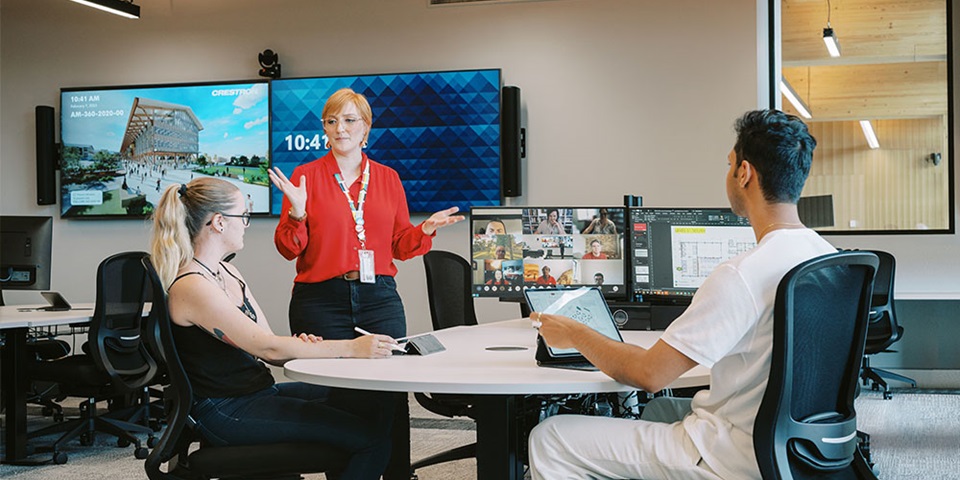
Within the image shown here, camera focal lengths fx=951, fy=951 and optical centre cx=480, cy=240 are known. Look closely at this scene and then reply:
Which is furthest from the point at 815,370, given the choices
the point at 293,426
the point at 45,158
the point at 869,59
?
the point at 45,158

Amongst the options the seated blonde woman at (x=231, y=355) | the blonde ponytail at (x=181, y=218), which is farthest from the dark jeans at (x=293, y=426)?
the blonde ponytail at (x=181, y=218)

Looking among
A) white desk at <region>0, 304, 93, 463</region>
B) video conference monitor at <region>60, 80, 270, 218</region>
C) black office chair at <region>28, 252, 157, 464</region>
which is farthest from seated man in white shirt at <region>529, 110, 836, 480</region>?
video conference monitor at <region>60, 80, 270, 218</region>

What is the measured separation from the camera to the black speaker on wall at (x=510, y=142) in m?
6.57

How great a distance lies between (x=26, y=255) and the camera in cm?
520

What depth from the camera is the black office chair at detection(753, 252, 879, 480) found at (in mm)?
1843

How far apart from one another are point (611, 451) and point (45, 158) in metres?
6.55

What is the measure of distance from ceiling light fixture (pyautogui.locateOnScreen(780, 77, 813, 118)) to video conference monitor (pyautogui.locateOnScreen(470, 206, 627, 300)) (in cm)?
383

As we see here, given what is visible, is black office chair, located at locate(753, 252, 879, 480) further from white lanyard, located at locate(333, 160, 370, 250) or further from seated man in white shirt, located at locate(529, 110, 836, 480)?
white lanyard, located at locate(333, 160, 370, 250)

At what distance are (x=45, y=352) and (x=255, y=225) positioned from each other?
5.85ft

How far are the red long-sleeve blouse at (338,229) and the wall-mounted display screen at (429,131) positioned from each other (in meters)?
2.91

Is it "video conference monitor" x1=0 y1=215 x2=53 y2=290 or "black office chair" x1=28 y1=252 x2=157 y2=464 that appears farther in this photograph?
"video conference monitor" x1=0 y1=215 x2=53 y2=290

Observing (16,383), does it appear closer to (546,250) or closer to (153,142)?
(546,250)

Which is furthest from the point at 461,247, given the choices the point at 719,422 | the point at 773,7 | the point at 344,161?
the point at 719,422

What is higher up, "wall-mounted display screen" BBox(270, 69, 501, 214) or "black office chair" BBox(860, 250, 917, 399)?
"wall-mounted display screen" BBox(270, 69, 501, 214)
